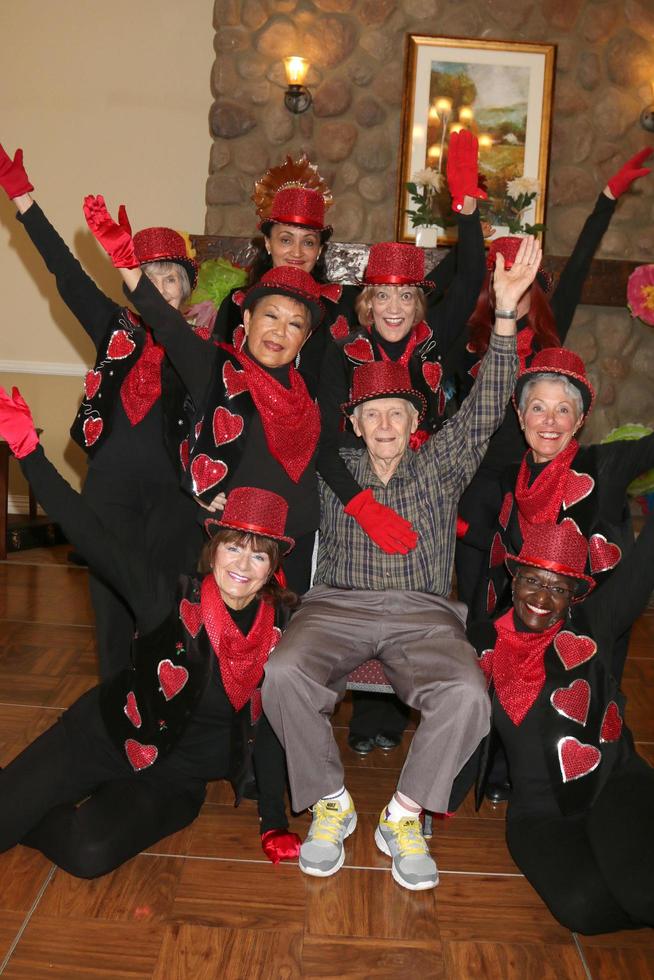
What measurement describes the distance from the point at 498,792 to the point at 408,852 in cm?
50

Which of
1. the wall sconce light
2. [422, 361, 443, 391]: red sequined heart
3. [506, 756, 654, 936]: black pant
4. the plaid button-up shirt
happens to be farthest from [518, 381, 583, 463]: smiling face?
the wall sconce light

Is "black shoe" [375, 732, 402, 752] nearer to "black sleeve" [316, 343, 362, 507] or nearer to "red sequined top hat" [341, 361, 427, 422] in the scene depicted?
"black sleeve" [316, 343, 362, 507]

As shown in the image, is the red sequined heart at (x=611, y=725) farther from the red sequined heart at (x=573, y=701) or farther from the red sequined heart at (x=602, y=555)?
the red sequined heart at (x=602, y=555)

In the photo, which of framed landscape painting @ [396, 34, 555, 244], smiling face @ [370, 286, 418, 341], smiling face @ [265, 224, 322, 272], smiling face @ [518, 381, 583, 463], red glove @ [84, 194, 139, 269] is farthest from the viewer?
framed landscape painting @ [396, 34, 555, 244]

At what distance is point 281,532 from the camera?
2.25 m

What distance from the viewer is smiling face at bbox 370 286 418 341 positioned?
8.89 ft

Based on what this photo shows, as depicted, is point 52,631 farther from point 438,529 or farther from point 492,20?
point 492,20

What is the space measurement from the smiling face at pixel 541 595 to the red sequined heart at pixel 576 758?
260 millimetres

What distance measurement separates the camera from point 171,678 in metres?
2.20

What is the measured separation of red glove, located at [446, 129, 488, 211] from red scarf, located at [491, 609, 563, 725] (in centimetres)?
131

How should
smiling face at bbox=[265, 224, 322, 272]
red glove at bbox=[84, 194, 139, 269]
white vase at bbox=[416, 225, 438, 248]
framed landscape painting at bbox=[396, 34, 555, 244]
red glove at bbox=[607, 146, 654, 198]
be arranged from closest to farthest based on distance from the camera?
red glove at bbox=[84, 194, 139, 269], smiling face at bbox=[265, 224, 322, 272], red glove at bbox=[607, 146, 654, 198], white vase at bbox=[416, 225, 438, 248], framed landscape painting at bbox=[396, 34, 555, 244]

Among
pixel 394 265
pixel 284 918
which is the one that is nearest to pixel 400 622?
pixel 284 918

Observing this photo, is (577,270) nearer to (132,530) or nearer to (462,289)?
(462,289)

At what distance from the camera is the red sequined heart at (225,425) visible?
2.46m
